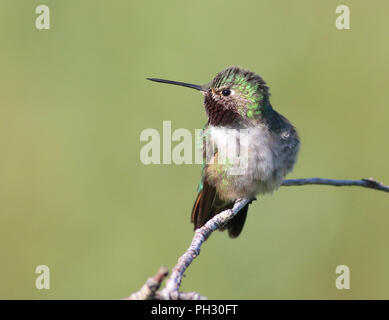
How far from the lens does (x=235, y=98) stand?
4.23 metres

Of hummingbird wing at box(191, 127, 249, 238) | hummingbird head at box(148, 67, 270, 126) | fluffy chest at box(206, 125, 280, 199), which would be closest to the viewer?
fluffy chest at box(206, 125, 280, 199)

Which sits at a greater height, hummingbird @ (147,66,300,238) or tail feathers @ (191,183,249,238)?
hummingbird @ (147,66,300,238)

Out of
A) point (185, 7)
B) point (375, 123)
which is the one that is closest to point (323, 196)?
point (375, 123)

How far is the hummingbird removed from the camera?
405 centimetres

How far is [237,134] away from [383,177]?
2664mm

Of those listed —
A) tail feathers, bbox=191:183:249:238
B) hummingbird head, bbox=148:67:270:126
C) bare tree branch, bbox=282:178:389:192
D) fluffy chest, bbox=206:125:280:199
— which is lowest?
tail feathers, bbox=191:183:249:238

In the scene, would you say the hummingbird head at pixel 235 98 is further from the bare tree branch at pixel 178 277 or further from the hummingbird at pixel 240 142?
the bare tree branch at pixel 178 277

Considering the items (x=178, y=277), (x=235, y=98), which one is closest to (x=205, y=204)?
(x=235, y=98)

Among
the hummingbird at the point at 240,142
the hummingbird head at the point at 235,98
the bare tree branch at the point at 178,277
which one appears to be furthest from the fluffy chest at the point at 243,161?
the bare tree branch at the point at 178,277

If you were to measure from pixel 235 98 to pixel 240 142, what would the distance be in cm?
43

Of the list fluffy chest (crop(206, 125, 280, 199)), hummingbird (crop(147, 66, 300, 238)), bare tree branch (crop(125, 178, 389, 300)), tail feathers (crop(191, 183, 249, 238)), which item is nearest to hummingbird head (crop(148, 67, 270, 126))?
hummingbird (crop(147, 66, 300, 238))

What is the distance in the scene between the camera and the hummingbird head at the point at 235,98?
420cm

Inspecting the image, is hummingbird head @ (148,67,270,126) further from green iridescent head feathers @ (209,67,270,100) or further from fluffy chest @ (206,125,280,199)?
fluffy chest @ (206,125,280,199)

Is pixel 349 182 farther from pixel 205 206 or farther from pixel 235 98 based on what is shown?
pixel 205 206
